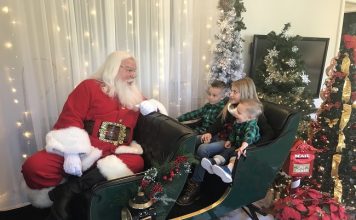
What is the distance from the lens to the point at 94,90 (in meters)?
2.14

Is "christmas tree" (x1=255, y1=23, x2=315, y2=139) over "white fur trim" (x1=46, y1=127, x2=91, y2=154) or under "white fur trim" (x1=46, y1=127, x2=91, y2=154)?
over

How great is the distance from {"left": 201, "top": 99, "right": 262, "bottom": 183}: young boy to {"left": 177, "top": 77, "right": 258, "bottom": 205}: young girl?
0.29 ft

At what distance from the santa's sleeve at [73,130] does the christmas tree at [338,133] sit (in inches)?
76.9

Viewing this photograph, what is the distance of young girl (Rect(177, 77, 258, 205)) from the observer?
2082mm

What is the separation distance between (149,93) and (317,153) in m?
1.77

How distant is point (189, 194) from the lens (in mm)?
2062

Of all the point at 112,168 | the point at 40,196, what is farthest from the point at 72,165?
the point at 40,196

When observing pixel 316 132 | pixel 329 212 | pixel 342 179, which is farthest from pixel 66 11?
pixel 342 179

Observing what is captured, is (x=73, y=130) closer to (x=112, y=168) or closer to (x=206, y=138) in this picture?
(x=112, y=168)

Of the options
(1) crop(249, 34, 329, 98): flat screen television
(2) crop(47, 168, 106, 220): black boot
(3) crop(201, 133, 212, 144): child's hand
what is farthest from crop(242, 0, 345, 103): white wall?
(2) crop(47, 168, 106, 220): black boot

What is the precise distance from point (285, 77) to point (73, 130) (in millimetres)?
2636

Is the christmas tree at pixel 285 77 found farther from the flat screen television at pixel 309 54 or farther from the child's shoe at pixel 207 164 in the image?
the child's shoe at pixel 207 164

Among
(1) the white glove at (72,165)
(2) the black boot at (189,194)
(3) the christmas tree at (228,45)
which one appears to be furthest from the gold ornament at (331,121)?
Answer: (1) the white glove at (72,165)

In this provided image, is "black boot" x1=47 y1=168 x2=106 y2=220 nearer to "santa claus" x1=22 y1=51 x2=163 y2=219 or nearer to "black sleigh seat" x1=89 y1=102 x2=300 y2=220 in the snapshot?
"santa claus" x1=22 y1=51 x2=163 y2=219
